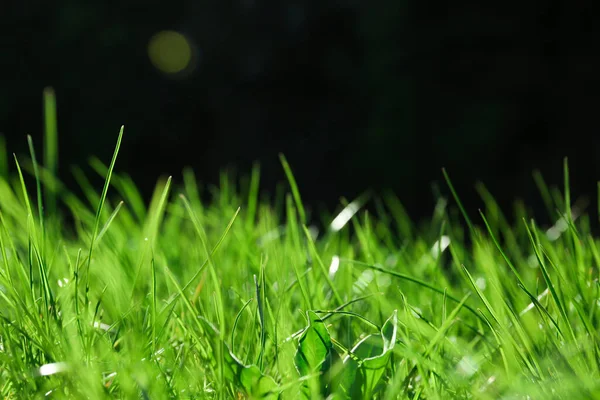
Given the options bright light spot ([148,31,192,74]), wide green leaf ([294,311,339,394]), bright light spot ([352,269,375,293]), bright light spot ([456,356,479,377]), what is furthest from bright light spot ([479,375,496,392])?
bright light spot ([148,31,192,74])

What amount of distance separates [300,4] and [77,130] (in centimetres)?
170

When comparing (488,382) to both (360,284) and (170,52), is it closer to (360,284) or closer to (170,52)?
(360,284)

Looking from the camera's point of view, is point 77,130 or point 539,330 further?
point 77,130

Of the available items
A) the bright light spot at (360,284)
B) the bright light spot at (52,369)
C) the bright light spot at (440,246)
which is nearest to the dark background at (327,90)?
the bright light spot at (440,246)

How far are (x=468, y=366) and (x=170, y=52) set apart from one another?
14.1 ft

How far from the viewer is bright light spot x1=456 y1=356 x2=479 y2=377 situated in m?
0.54

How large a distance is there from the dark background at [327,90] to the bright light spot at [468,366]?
3160 mm

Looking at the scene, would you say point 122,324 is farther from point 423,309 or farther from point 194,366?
point 423,309

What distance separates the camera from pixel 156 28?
452 cm

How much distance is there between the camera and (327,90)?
4379mm

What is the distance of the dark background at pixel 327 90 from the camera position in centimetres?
367

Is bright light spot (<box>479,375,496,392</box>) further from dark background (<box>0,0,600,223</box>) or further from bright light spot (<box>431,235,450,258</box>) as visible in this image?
dark background (<box>0,0,600,223</box>)

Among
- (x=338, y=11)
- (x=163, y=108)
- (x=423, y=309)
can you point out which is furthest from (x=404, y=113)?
(x=423, y=309)

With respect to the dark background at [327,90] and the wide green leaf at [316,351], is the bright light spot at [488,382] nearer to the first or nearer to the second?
the wide green leaf at [316,351]
